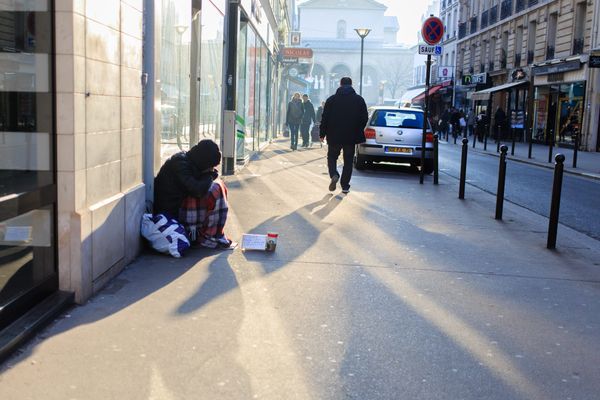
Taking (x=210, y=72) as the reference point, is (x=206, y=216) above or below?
below

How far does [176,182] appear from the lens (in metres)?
6.31

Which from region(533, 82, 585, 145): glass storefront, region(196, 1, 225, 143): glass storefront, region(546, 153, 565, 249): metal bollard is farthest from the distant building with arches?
region(546, 153, 565, 249): metal bollard

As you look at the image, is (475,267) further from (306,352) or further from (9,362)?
(9,362)

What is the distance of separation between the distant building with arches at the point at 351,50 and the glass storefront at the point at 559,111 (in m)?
65.9

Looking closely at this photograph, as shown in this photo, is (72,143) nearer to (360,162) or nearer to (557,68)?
(360,162)

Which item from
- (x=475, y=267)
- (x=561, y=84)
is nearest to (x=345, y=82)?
(x=475, y=267)

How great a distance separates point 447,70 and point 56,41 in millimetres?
51765

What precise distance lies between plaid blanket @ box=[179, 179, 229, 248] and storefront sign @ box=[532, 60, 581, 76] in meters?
26.1

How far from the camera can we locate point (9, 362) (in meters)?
3.55

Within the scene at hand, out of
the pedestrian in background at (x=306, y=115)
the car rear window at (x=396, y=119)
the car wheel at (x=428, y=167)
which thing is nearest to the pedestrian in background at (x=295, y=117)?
the pedestrian in background at (x=306, y=115)

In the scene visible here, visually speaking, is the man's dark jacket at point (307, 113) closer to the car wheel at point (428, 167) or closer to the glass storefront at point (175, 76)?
the car wheel at point (428, 167)

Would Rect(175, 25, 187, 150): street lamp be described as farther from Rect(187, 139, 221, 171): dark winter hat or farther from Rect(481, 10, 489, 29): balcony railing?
Rect(481, 10, 489, 29): balcony railing

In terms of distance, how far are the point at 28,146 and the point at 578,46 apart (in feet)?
98.1

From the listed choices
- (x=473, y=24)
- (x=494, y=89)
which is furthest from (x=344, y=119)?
(x=473, y=24)
